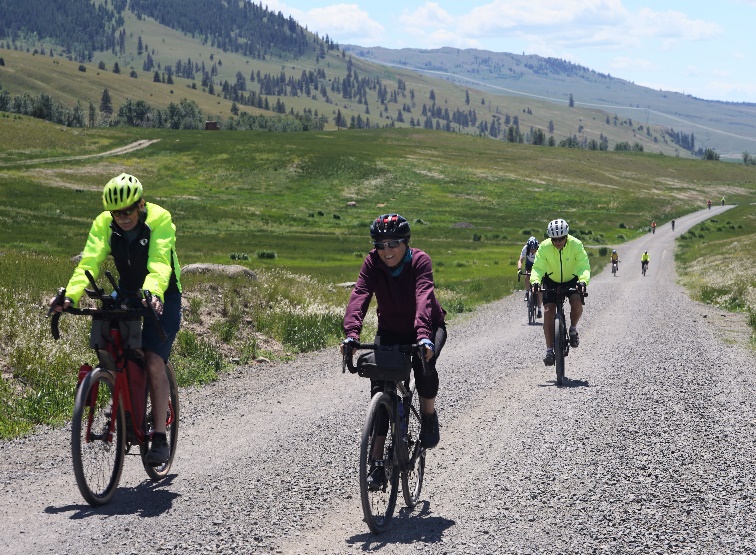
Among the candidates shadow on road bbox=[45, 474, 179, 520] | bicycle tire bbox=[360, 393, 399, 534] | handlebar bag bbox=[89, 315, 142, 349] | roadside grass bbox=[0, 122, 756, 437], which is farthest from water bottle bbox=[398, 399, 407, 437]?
roadside grass bbox=[0, 122, 756, 437]

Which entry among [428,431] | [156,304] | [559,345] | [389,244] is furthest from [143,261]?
[559,345]

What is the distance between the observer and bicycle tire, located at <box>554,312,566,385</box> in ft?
44.5

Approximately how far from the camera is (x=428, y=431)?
7.31 metres

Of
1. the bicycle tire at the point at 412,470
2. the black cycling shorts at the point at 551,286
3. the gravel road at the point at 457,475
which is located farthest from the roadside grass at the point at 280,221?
the black cycling shorts at the point at 551,286

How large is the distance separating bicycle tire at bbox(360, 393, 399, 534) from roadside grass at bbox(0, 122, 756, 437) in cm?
512

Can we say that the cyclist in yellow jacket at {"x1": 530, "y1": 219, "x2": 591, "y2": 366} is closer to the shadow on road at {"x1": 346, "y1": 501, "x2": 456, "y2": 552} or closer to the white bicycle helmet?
the white bicycle helmet

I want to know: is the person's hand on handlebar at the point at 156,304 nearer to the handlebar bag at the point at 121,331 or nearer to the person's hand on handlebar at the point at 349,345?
the handlebar bag at the point at 121,331

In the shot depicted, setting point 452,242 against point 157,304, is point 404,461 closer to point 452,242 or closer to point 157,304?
point 157,304

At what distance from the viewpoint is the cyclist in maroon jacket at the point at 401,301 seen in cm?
661

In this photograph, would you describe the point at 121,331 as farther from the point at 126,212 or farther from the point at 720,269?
the point at 720,269

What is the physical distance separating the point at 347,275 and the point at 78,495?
34355 mm

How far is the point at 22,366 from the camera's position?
11.5 metres

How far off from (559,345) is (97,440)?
9.00 m

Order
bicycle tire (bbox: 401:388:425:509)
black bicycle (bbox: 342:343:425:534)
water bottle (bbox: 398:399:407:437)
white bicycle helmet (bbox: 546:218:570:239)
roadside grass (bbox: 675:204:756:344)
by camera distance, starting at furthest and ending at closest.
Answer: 1. roadside grass (bbox: 675:204:756:344)
2. white bicycle helmet (bbox: 546:218:570:239)
3. bicycle tire (bbox: 401:388:425:509)
4. water bottle (bbox: 398:399:407:437)
5. black bicycle (bbox: 342:343:425:534)
